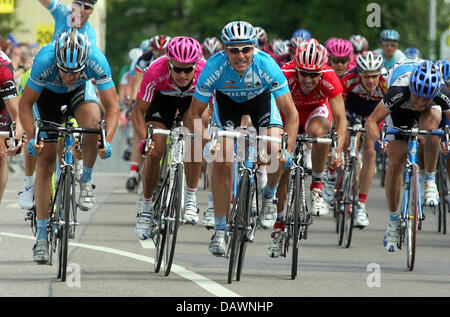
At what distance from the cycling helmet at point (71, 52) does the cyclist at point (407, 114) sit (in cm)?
278

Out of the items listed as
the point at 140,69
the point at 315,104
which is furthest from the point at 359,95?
the point at 140,69

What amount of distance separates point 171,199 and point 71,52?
1448 mm

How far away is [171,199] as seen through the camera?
10.2 m

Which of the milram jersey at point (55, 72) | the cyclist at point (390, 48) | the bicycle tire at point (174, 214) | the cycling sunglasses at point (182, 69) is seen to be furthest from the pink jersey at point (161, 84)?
the cyclist at point (390, 48)

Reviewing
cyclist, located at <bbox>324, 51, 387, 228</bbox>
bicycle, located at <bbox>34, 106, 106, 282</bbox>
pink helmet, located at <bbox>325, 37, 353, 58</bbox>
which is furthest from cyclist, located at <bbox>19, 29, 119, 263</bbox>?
pink helmet, located at <bbox>325, 37, 353, 58</bbox>

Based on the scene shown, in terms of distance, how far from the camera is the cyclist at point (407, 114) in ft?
36.0

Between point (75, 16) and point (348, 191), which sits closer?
point (75, 16)

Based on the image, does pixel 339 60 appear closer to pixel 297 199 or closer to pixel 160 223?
pixel 297 199

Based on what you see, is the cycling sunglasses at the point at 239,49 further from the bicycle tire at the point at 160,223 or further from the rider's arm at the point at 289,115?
the bicycle tire at the point at 160,223

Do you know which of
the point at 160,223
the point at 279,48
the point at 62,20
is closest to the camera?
the point at 160,223

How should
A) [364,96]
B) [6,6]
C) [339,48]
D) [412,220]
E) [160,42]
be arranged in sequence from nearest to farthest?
[412,220] < [364,96] < [339,48] < [160,42] < [6,6]

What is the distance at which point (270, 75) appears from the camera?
10.2 m

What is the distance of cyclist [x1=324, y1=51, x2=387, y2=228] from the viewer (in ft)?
46.6

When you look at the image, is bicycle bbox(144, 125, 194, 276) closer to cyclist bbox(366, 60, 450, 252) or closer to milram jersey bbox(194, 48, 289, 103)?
milram jersey bbox(194, 48, 289, 103)
